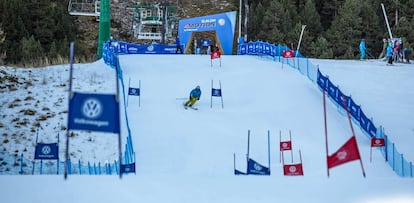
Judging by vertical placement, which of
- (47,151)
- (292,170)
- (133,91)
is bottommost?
(292,170)

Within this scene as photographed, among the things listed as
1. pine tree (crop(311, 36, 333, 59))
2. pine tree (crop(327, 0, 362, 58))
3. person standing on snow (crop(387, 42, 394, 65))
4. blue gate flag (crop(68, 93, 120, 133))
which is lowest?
blue gate flag (crop(68, 93, 120, 133))

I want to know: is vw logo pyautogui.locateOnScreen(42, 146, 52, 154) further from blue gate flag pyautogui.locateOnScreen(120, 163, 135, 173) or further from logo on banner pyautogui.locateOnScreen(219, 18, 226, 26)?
logo on banner pyautogui.locateOnScreen(219, 18, 226, 26)

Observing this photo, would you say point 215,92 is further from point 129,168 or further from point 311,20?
point 311,20

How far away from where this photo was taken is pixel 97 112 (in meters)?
9.36

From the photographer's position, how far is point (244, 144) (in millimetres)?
19406

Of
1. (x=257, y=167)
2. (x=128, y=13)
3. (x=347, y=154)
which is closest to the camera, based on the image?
(x=347, y=154)

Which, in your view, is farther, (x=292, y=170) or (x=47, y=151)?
(x=47, y=151)

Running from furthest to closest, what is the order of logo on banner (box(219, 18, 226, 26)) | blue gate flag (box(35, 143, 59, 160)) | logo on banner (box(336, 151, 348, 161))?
logo on banner (box(219, 18, 226, 26)) < blue gate flag (box(35, 143, 59, 160)) < logo on banner (box(336, 151, 348, 161))

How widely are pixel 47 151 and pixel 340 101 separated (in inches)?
458

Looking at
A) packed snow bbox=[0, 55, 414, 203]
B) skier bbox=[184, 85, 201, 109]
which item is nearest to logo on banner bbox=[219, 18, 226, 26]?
packed snow bbox=[0, 55, 414, 203]

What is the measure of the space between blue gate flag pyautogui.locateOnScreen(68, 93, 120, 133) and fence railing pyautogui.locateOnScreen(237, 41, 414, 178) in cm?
1007

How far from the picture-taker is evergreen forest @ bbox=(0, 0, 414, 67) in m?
48.3

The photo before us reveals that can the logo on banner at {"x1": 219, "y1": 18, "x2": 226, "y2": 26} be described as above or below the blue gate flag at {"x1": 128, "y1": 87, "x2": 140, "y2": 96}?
above

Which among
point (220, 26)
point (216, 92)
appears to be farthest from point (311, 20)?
point (216, 92)
